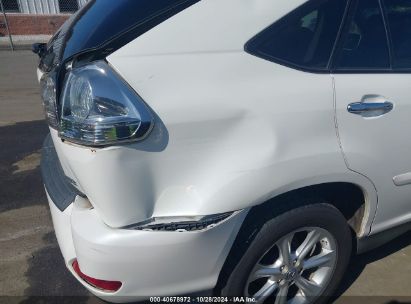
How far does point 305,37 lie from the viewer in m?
1.78

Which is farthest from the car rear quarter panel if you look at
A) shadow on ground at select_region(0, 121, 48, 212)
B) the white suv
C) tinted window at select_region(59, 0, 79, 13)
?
tinted window at select_region(59, 0, 79, 13)

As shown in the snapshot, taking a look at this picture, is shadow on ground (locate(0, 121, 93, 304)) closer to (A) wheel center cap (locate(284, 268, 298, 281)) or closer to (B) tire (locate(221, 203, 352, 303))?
(B) tire (locate(221, 203, 352, 303))

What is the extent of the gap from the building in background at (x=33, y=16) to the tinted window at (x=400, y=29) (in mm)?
15467

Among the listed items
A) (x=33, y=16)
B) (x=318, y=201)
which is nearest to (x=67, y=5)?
(x=33, y=16)

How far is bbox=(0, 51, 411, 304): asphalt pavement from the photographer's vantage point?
2359 mm

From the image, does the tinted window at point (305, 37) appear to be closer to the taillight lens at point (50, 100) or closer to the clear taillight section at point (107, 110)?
the clear taillight section at point (107, 110)

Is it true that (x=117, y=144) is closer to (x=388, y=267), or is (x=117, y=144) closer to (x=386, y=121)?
(x=386, y=121)

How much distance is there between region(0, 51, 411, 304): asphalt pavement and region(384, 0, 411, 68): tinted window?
1.41 metres

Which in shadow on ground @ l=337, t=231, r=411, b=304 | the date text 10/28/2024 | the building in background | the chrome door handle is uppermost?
the chrome door handle

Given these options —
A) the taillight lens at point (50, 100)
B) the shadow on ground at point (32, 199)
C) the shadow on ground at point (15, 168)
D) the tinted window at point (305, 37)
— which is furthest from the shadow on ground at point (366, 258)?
the shadow on ground at point (15, 168)

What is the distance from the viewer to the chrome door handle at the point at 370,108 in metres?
1.78

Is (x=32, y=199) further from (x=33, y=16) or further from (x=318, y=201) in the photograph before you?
(x=33, y=16)

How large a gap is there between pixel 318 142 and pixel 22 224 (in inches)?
96.2

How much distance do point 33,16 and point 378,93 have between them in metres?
16.6
